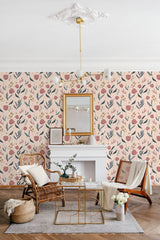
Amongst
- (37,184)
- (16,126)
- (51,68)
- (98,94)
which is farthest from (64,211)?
(51,68)

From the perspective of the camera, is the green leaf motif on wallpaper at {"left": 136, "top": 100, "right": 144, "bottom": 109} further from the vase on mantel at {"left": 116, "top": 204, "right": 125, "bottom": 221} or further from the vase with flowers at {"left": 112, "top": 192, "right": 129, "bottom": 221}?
the vase on mantel at {"left": 116, "top": 204, "right": 125, "bottom": 221}

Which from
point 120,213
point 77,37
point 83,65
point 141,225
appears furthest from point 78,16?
point 141,225

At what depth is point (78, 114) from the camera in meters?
5.54

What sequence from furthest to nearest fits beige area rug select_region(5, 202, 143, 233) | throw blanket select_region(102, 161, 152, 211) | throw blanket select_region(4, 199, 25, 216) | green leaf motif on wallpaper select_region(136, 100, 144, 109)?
green leaf motif on wallpaper select_region(136, 100, 144, 109) → throw blanket select_region(102, 161, 152, 211) → throw blanket select_region(4, 199, 25, 216) → beige area rug select_region(5, 202, 143, 233)

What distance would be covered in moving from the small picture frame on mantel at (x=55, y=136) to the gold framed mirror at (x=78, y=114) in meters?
0.16

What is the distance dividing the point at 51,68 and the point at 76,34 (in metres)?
1.61

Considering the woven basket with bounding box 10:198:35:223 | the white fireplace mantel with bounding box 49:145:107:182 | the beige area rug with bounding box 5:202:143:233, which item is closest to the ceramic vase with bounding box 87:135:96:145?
the white fireplace mantel with bounding box 49:145:107:182

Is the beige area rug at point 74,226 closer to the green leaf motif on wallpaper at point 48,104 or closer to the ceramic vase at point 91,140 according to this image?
the ceramic vase at point 91,140

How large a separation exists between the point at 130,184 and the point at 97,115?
2137mm

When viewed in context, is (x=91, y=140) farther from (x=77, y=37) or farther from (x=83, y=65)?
(x=77, y=37)

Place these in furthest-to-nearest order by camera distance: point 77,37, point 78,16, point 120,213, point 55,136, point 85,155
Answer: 1. point 55,136
2. point 85,155
3. point 77,37
4. point 78,16
5. point 120,213

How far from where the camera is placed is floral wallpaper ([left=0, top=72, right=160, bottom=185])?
547 centimetres

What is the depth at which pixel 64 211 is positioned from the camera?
11.8 ft

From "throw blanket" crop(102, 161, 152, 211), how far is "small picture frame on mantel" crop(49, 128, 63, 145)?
1.96m
